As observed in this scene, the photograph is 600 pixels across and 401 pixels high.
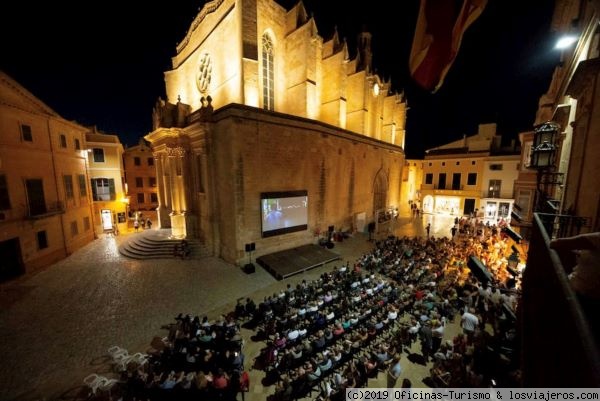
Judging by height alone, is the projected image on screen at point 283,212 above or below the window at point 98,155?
below

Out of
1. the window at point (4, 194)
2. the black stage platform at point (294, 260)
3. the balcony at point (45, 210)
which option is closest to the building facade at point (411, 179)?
the black stage platform at point (294, 260)

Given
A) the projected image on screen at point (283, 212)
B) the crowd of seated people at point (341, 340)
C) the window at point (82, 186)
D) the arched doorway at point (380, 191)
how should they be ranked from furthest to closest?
1. the arched doorway at point (380, 191)
2. the window at point (82, 186)
3. the projected image on screen at point (283, 212)
4. the crowd of seated people at point (341, 340)

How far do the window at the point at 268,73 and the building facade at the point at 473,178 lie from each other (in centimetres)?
Result: 2253

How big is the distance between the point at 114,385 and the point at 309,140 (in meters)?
14.1

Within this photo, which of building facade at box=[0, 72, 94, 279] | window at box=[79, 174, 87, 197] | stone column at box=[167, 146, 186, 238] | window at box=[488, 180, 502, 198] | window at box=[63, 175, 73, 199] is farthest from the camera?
window at box=[488, 180, 502, 198]

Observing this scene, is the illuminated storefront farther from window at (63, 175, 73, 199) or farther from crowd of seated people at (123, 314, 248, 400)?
window at (63, 175, 73, 199)

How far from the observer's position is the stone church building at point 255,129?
12.7 meters

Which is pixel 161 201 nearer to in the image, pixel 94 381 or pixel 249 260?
pixel 249 260

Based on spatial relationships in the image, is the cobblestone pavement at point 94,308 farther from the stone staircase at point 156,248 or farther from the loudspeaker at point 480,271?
the loudspeaker at point 480,271

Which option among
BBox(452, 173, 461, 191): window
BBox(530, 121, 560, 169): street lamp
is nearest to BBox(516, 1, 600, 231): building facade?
BBox(530, 121, 560, 169): street lamp

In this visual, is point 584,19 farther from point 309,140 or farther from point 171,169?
point 171,169

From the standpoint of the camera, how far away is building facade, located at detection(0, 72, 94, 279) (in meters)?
10.9

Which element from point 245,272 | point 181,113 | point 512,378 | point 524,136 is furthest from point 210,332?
point 524,136

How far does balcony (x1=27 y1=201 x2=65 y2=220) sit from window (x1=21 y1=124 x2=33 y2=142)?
12.0 feet
